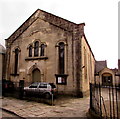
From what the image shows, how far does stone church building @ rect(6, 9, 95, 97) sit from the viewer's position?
44.1 ft

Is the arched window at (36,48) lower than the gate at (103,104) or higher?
higher

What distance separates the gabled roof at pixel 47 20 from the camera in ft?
47.0

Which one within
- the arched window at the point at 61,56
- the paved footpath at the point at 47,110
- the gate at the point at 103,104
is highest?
the arched window at the point at 61,56

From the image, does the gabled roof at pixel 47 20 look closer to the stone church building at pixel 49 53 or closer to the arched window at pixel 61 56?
the stone church building at pixel 49 53

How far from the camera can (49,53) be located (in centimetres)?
1510

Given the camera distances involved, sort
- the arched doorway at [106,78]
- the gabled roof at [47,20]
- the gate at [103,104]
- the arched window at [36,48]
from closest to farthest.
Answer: the gate at [103,104] < the gabled roof at [47,20] < the arched window at [36,48] < the arched doorway at [106,78]

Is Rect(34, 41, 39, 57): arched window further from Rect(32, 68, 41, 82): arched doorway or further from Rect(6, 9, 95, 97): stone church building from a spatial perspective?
Rect(32, 68, 41, 82): arched doorway

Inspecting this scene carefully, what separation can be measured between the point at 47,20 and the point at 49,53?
14.5 ft

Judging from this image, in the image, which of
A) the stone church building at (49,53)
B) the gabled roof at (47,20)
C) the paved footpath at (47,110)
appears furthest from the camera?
the gabled roof at (47,20)

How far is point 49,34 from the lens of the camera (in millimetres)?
15570

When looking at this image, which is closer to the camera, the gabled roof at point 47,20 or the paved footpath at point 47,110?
the paved footpath at point 47,110

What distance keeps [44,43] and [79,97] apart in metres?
7.71

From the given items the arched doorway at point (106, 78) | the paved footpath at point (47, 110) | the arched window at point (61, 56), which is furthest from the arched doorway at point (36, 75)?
the arched doorway at point (106, 78)

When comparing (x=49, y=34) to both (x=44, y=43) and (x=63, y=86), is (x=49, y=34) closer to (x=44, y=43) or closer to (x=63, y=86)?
(x=44, y=43)
